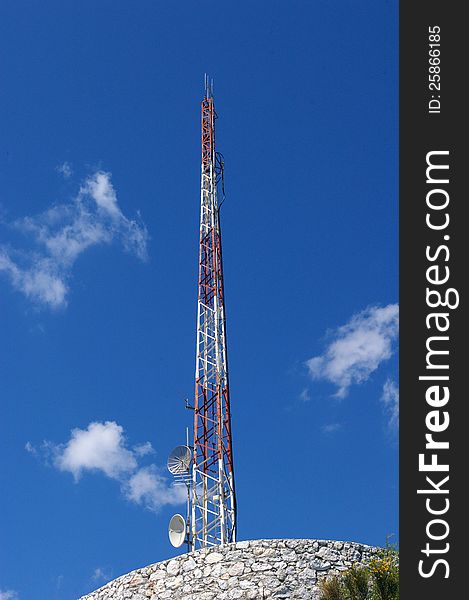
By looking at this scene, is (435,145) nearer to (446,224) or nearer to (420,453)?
(446,224)

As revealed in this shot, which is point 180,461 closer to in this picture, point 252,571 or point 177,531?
point 177,531

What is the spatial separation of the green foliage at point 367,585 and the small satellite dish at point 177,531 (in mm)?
6098

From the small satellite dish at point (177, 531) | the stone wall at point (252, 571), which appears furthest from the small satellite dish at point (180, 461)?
the stone wall at point (252, 571)

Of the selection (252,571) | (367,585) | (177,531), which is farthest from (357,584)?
(177,531)

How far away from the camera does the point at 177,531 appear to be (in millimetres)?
23484

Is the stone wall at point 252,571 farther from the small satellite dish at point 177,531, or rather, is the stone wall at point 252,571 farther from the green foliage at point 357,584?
the small satellite dish at point 177,531

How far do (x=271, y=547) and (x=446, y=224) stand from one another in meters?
9.10

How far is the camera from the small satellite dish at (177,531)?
76.7ft

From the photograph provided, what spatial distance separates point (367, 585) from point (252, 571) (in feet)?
8.72

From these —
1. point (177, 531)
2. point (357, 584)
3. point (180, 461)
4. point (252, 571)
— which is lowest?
point (357, 584)

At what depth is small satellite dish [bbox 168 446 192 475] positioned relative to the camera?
25.4 metres

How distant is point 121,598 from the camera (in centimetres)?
2022

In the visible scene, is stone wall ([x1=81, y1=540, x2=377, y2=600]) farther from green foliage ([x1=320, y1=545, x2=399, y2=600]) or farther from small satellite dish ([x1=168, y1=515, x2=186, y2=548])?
small satellite dish ([x1=168, y1=515, x2=186, y2=548])

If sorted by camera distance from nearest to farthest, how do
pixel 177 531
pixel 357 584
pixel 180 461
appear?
pixel 357 584 < pixel 177 531 < pixel 180 461
